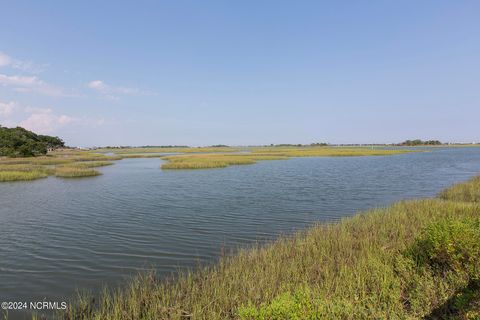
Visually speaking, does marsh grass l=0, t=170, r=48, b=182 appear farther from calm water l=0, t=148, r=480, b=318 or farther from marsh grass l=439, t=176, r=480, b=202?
marsh grass l=439, t=176, r=480, b=202

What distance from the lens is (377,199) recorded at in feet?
78.0

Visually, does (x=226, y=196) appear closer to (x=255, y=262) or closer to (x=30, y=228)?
(x=30, y=228)

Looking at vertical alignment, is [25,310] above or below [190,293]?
below

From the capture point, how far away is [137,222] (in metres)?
17.4

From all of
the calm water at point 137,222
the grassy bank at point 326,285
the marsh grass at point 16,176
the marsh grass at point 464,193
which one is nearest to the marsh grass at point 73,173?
the marsh grass at point 16,176

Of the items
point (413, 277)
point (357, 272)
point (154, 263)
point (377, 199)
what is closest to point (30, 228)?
point (154, 263)

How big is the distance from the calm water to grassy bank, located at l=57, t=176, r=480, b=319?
102 inches

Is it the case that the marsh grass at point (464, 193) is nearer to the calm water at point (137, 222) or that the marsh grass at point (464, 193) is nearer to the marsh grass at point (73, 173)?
the calm water at point (137, 222)

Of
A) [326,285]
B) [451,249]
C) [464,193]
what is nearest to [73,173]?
[326,285]

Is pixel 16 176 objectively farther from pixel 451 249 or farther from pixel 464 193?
pixel 464 193

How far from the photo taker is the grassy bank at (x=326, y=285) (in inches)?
236

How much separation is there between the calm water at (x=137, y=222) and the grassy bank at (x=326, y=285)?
2580 mm

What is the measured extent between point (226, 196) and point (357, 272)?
18.1 metres

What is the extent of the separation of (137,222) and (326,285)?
13175 millimetres
